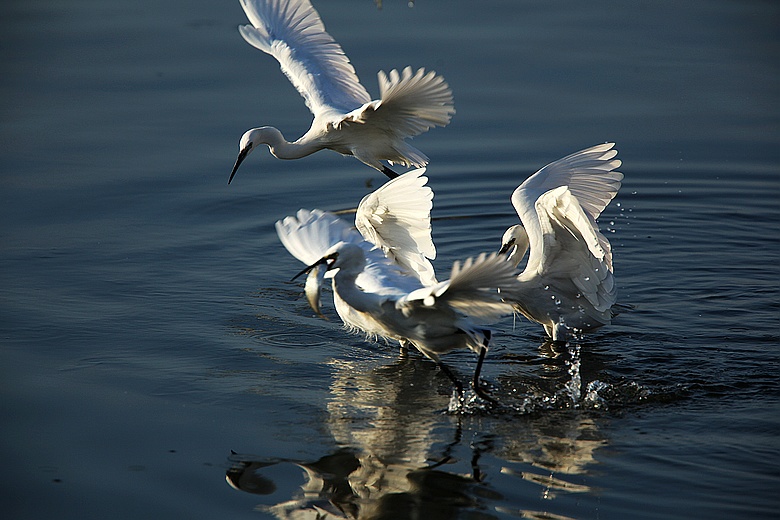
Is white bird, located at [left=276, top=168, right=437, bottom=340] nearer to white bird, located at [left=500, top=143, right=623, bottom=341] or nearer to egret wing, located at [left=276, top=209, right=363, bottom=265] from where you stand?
egret wing, located at [left=276, top=209, right=363, bottom=265]

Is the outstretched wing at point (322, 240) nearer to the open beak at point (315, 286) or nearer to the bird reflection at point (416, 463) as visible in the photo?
the open beak at point (315, 286)

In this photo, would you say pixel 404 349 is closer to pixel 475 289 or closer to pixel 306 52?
pixel 475 289

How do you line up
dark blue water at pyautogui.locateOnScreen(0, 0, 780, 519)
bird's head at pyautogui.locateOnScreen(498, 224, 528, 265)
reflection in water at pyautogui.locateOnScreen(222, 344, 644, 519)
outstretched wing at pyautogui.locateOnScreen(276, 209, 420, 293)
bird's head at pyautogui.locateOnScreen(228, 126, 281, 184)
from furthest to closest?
bird's head at pyautogui.locateOnScreen(228, 126, 281, 184), bird's head at pyautogui.locateOnScreen(498, 224, 528, 265), outstretched wing at pyautogui.locateOnScreen(276, 209, 420, 293), dark blue water at pyautogui.locateOnScreen(0, 0, 780, 519), reflection in water at pyautogui.locateOnScreen(222, 344, 644, 519)

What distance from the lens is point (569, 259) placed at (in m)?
7.22

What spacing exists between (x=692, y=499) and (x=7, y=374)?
4022 millimetres

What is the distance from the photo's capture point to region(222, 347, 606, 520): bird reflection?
16.7 ft

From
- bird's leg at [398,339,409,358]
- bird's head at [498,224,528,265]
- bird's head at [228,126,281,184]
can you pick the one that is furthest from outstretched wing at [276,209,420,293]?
bird's head at [228,126,281,184]

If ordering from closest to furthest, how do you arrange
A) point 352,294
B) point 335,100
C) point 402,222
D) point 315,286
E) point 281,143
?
point 315,286 < point 352,294 < point 402,222 < point 281,143 < point 335,100

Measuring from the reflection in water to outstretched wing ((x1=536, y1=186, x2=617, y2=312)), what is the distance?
0.84 metres

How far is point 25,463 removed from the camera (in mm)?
5457

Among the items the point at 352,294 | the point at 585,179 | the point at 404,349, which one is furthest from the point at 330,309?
the point at 585,179

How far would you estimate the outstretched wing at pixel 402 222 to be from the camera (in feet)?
21.4

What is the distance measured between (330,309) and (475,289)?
8.28 ft

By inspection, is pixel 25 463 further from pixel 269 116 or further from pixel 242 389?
pixel 269 116
